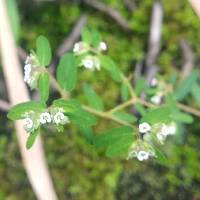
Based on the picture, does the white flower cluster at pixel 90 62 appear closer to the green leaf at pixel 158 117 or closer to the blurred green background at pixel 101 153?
the green leaf at pixel 158 117

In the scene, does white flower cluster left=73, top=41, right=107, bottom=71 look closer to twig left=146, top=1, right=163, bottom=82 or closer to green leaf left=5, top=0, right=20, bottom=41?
green leaf left=5, top=0, right=20, bottom=41

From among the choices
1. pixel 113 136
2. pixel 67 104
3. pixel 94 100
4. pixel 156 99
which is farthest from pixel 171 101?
pixel 67 104

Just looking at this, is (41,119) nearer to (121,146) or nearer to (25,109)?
(25,109)

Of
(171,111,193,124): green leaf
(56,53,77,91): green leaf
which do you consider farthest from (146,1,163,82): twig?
(56,53,77,91): green leaf

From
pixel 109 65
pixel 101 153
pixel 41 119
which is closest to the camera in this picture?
pixel 41 119

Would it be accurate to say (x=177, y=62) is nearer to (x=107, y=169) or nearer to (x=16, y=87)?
(x=107, y=169)
